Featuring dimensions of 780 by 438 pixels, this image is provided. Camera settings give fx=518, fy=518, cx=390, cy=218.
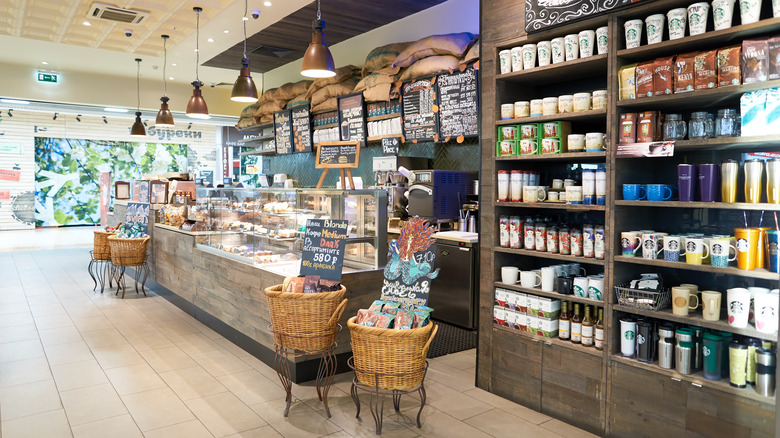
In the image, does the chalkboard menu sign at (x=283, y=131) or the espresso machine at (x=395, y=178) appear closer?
the espresso machine at (x=395, y=178)

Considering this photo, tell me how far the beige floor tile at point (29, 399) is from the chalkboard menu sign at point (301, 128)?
17.5ft

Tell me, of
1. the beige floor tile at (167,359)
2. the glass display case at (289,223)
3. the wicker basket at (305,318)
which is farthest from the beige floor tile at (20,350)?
the wicker basket at (305,318)

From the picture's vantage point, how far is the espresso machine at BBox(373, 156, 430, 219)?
5.90 m

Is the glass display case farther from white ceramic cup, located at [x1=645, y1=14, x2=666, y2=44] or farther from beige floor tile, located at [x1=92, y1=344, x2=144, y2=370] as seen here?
white ceramic cup, located at [x1=645, y1=14, x2=666, y2=44]

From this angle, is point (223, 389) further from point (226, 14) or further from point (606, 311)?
point (226, 14)

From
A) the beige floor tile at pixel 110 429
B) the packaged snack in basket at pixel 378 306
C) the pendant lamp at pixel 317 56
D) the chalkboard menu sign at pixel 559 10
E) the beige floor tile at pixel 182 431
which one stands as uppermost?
the pendant lamp at pixel 317 56

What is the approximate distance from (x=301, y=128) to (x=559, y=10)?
233 inches

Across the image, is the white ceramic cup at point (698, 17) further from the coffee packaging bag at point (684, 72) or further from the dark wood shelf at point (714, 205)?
the dark wood shelf at point (714, 205)

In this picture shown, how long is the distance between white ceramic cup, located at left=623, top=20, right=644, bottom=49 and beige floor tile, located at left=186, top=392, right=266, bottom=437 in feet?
9.90

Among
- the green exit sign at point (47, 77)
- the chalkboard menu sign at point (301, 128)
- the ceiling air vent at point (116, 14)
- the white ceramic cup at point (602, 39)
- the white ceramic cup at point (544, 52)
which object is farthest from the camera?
the green exit sign at point (47, 77)

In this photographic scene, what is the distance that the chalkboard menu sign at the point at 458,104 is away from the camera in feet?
17.7

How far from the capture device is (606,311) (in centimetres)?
292

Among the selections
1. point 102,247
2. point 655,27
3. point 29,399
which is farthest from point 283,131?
point 655,27

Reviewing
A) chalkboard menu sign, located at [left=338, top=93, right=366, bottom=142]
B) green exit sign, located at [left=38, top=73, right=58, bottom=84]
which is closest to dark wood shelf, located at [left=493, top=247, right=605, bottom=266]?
chalkboard menu sign, located at [left=338, top=93, right=366, bottom=142]
